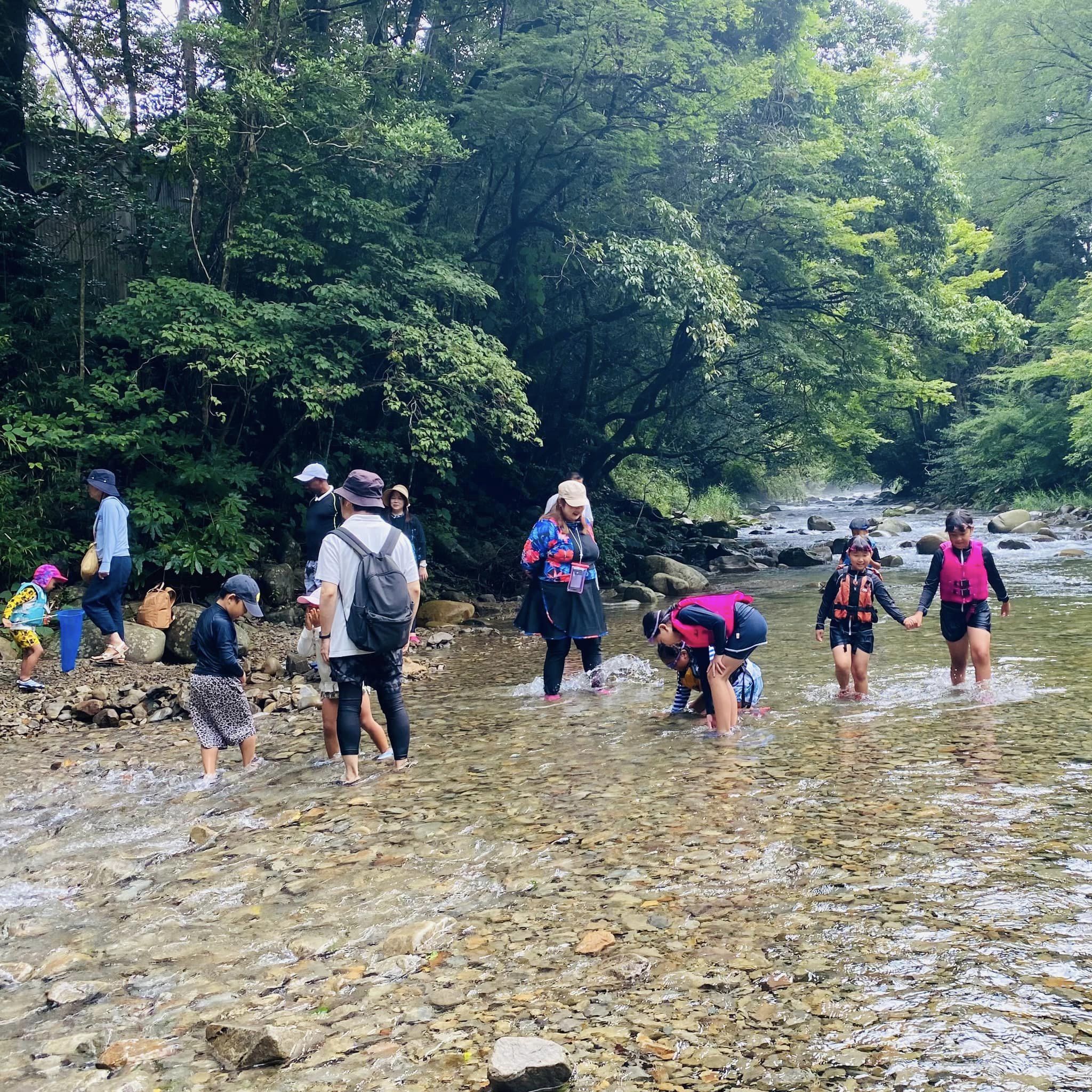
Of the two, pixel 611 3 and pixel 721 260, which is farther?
pixel 721 260

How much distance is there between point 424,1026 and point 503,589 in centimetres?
1473

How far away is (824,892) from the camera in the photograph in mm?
3893

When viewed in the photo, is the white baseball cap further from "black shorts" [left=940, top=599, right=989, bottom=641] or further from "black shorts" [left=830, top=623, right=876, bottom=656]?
"black shorts" [left=940, top=599, right=989, bottom=641]

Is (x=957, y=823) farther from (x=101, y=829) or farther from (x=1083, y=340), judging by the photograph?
(x=1083, y=340)

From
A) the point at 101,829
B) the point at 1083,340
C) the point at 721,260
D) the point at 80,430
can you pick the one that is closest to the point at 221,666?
the point at 101,829

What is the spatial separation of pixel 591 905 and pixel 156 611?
8845mm

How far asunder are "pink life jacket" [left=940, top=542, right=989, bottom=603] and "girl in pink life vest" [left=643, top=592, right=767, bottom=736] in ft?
7.56

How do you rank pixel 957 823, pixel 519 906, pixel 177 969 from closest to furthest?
pixel 177 969
pixel 519 906
pixel 957 823

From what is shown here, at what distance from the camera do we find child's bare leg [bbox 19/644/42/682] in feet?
29.5

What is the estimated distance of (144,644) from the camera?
35.1 feet

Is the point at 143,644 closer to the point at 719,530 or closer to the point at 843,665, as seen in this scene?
the point at 843,665

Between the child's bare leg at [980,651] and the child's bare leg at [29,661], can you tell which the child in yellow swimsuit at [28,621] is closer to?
the child's bare leg at [29,661]

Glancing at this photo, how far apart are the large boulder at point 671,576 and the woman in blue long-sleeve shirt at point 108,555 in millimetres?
10583

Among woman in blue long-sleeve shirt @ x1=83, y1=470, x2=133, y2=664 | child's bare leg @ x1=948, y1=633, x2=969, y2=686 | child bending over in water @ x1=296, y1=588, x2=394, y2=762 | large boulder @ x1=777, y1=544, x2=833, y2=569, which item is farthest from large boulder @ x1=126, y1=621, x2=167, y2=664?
large boulder @ x1=777, y1=544, x2=833, y2=569
